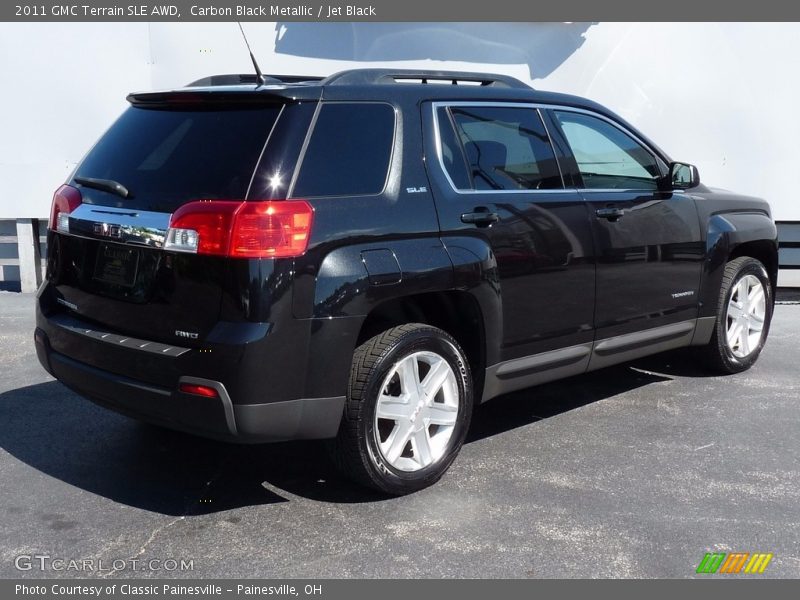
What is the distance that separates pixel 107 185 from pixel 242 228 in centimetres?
82

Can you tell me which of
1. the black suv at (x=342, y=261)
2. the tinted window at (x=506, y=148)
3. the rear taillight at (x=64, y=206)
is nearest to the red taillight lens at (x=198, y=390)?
the black suv at (x=342, y=261)

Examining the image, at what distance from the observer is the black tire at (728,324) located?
228 inches

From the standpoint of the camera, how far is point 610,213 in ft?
15.9

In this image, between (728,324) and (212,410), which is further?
(728,324)

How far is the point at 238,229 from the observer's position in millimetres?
3354

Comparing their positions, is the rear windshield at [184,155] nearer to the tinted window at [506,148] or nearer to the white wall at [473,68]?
the tinted window at [506,148]

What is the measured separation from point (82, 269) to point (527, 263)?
205cm

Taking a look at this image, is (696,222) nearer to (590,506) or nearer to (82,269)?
(590,506)

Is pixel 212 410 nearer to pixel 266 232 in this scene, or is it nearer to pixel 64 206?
pixel 266 232

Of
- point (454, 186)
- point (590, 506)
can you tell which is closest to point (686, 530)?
point (590, 506)

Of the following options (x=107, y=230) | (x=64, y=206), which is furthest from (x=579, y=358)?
(x=64, y=206)

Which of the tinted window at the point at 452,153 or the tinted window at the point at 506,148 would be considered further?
the tinted window at the point at 506,148

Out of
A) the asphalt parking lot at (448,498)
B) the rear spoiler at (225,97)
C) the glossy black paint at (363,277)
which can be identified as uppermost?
the rear spoiler at (225,97)

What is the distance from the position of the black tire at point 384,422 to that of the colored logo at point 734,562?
1213 mm
